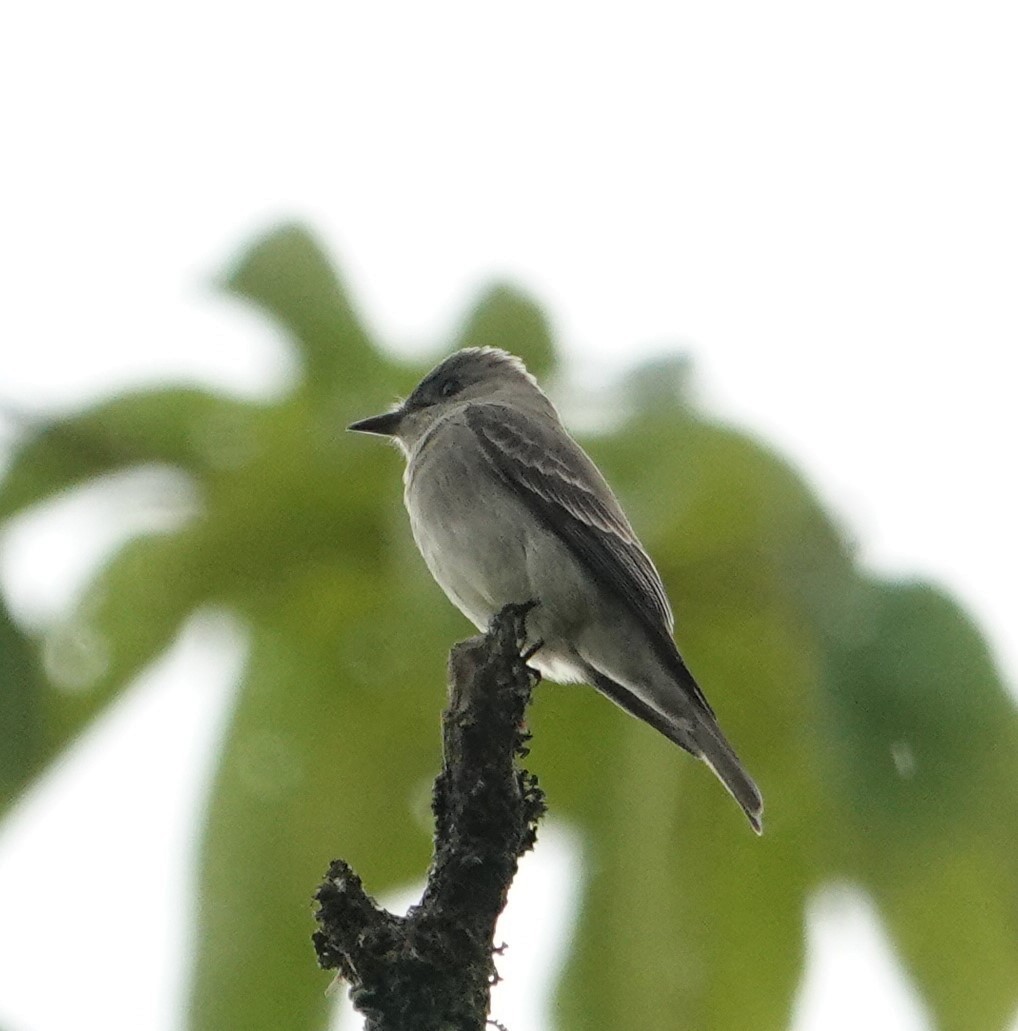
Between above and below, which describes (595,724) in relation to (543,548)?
above

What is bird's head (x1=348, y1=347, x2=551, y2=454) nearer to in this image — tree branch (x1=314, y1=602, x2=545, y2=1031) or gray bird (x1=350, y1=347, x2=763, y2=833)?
gray bird (x1=350, y1=347, x2=763, y2=833)

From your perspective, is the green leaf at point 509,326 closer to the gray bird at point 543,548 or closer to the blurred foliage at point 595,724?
the blurred foliage at point 595,724

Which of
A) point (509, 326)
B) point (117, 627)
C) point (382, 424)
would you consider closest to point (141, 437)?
point (117, 627)

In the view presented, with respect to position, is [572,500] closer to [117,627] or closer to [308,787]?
[308,787]

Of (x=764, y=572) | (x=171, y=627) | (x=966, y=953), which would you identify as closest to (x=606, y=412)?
(x=764, y=572)

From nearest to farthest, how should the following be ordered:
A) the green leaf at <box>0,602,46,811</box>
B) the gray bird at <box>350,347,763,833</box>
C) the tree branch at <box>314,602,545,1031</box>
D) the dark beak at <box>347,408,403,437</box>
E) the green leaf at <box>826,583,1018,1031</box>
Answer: the tree branch at <box>314,602,545,1031</box>
the green leaf at <box>826,583,1018,1031</box>
the green leaf at <box>0,602,46,811</box>
the dark beak at <box>347,408,403,437</box>
the gray bird at <box>350,347,763,833</box>

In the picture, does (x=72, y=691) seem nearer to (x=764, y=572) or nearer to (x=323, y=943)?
(x=323, y=943)

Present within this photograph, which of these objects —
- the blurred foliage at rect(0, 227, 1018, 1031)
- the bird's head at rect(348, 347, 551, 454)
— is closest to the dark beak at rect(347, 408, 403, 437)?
the bird's head at rect(348, 347, 551, 454)
